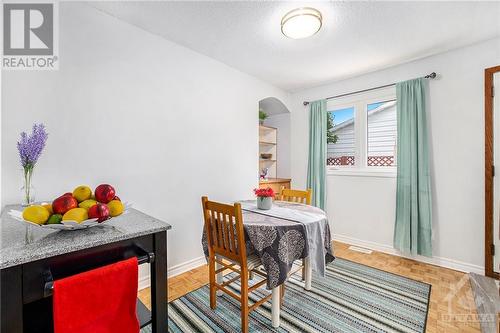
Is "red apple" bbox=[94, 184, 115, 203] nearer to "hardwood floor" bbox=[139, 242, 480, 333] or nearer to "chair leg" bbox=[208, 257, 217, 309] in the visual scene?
"chair leg" bbox=[208, 257, 217, 309]

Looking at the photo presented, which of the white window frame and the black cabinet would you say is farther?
the white window frame

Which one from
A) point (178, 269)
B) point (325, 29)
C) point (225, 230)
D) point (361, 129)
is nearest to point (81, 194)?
point (225, 230)

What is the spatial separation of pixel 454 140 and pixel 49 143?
12.9 feet

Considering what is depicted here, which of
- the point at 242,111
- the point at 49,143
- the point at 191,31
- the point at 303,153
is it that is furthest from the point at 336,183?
the point at 49,143

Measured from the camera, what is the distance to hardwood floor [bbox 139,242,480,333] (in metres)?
1.79

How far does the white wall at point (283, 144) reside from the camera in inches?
172

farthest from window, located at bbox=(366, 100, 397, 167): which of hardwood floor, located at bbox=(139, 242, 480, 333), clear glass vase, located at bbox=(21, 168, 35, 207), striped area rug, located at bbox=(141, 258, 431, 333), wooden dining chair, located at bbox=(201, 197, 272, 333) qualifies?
clear glass vase, located at bbox=(21, 168, 35, 207)

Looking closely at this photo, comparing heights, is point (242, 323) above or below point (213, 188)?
below

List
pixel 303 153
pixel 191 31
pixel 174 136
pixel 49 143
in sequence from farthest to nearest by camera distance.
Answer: pixel 303 153 < pixel 174 136 < pixel 191 31 < pixel 49 143

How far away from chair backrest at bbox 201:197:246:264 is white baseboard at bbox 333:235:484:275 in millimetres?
2434

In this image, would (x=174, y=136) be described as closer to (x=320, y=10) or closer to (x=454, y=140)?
(x=320, y=10)

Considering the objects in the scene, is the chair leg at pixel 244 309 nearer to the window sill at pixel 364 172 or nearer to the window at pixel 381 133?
the window sill at pixel 364 172

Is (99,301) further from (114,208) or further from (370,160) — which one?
(370,160)

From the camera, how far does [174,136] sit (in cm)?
253
